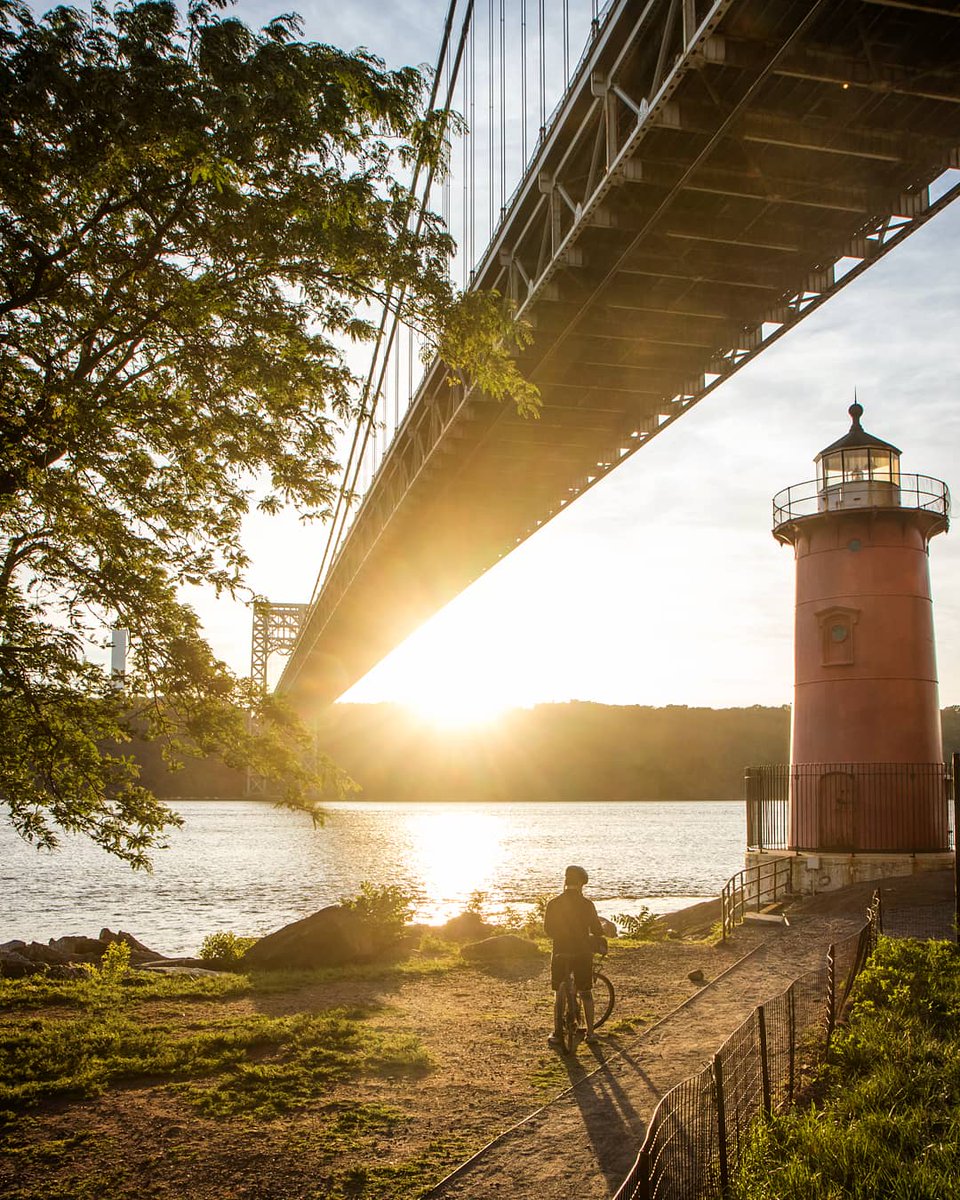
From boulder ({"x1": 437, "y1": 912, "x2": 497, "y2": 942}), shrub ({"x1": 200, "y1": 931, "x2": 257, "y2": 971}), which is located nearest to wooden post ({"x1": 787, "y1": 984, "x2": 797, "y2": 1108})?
shrub ({"x1": 200, "y1": 931, "x2": 257, "y2": 971})

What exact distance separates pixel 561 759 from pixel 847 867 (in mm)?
137449

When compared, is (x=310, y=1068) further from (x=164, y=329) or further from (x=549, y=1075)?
(x=164, y=329)

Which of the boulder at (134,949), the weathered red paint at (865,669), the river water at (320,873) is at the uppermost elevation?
the weathered red paint at (865,669)

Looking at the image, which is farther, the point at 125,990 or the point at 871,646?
the point at 871,646

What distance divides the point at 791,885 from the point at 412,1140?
14070 mm

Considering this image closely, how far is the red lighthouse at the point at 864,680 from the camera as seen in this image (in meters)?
19.0

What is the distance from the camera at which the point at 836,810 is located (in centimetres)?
1928

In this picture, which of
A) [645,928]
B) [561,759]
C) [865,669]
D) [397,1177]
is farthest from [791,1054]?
[561,759]

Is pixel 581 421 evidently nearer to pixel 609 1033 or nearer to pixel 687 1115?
pixel 609 1033

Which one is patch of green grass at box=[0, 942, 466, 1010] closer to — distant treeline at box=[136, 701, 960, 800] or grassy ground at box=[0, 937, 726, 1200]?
grassy ground at box=[0, 937, 726, 1200]

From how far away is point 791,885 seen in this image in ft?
63.3

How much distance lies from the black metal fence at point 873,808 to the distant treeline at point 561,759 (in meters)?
112

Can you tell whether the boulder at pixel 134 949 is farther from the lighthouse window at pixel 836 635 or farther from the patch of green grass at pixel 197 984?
the lighthouse window at pixel 836 635

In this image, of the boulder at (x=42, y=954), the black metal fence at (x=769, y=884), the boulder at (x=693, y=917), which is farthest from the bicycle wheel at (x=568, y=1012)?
the boulder at (x=693, y=917)
